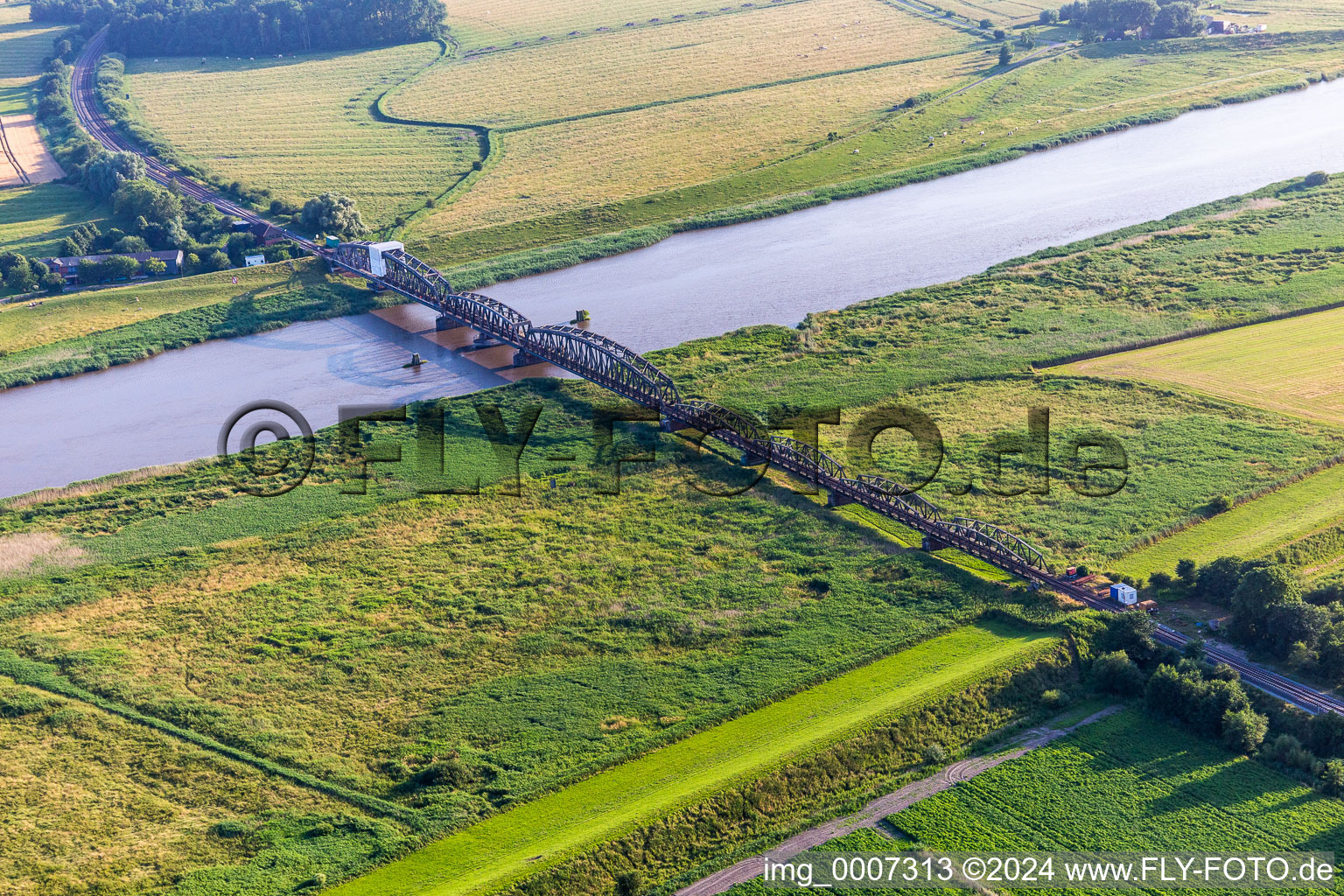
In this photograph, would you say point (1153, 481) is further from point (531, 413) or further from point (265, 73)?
point (265, 73)

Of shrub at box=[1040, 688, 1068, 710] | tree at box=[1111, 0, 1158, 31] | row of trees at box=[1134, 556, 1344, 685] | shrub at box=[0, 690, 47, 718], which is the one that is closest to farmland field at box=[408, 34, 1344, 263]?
tree at box=[1111, 0, 1158, 31]

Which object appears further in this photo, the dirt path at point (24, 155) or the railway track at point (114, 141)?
the dirt path at point (24, 155)

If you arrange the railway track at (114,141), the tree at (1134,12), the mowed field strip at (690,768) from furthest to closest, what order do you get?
the tree at (1134,12)
the railway track at (114,141)
the mowed field strip at (690,768)

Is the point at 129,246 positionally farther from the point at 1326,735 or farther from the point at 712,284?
the point at 1326,735

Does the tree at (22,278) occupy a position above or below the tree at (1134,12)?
below

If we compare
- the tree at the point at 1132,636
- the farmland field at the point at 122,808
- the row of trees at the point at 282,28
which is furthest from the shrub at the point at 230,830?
the row of trees at the point at 282,28

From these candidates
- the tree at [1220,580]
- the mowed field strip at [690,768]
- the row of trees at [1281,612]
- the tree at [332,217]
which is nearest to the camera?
the mowed field strip at [690,768]

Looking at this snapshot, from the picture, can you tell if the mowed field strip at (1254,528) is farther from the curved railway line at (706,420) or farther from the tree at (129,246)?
the tree at (129,246)

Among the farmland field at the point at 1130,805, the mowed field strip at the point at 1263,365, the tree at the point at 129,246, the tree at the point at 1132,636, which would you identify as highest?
the tree at the point at 129,246
